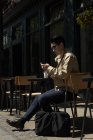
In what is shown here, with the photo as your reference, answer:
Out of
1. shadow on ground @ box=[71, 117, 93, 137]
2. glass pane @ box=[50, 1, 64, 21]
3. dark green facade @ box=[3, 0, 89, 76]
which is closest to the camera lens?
shadow on ground @ box=[71, 117, 93, 137]

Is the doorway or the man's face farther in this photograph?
the doorway

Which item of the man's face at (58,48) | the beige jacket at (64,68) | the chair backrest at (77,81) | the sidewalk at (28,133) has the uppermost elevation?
the man's face at (58,48)

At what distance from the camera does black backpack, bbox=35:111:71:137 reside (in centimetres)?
835

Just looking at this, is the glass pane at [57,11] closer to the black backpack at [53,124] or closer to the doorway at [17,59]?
the doorway at [17,59]

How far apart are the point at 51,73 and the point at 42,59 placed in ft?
40.3

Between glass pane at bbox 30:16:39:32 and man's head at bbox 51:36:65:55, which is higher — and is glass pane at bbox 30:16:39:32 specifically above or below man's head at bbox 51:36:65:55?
above

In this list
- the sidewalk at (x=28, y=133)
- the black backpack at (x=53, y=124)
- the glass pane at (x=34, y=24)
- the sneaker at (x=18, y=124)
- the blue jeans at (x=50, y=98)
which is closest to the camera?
the sidewalk at (x=28, y=133)

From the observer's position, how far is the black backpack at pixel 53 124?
27.4ft

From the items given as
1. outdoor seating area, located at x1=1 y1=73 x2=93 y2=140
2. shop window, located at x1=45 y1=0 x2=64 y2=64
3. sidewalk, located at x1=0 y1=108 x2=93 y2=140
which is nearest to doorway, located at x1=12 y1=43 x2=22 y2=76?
shop window, located at x1=45 y1=0 x2=64 y2=64

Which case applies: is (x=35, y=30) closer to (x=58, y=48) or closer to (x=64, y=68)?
(x=58, y=48)

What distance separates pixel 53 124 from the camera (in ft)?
27.6

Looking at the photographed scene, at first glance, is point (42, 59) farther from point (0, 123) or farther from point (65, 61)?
point (65, 61)

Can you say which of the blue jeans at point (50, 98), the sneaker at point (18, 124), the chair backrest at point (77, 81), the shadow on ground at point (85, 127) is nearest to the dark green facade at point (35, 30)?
the shadow on ground at point (85, 127)

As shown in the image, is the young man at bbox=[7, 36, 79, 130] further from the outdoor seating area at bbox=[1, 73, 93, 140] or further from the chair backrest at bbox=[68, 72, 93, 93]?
the chair backrest at bbox=[68, 72, 93, 93]
